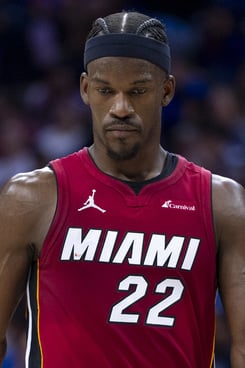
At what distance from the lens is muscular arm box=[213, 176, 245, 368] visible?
14.2ft

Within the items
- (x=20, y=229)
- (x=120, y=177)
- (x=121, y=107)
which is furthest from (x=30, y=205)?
(x=121, y=107)

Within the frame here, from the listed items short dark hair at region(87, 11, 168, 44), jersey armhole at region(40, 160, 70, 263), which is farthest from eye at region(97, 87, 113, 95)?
jersey armhole at region(40, 160, 70, 263)

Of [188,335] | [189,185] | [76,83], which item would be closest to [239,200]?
[189,185]

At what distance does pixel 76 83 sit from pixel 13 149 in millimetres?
965

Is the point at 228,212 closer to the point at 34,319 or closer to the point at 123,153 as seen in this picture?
the point at 123,153

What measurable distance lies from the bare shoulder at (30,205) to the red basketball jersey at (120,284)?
4 cm

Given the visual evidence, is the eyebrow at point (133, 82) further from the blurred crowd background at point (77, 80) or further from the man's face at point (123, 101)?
the blurred crowd background at point (77, 80)

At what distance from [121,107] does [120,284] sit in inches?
26.5

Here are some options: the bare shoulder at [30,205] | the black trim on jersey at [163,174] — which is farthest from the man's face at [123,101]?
the bare shoulder at [30,205]

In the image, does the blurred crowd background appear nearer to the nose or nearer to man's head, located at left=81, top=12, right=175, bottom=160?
man's head, located at left=81, top=12, right=175, bottom=160

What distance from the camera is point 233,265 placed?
437 cm

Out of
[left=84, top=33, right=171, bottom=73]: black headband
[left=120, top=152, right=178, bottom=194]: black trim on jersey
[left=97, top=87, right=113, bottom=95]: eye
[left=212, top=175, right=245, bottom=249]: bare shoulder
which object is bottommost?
[left=212, top=175, right=245, bottom=249]: bare shoulder

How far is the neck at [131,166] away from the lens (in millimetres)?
4414

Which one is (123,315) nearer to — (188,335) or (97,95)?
(188,335)
